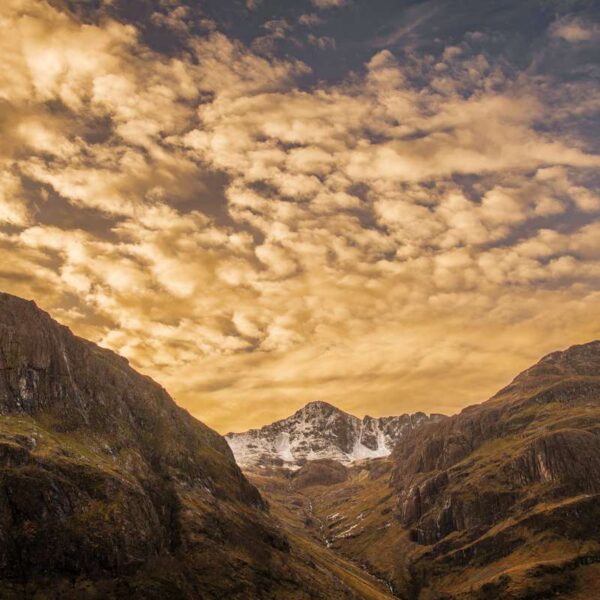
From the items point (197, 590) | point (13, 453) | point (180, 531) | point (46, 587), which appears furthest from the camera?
point (180, 531)

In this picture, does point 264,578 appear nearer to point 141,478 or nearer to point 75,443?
point 141,478

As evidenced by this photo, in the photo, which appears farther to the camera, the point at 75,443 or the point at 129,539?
the point at 75,443

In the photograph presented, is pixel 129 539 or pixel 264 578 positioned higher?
pixel 129 539

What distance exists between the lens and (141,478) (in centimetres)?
19625

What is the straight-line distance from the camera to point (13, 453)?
152 m

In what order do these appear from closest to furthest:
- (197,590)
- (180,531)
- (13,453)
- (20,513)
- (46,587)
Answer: (46,587), (20,513), (13,453), (197,590), (180,531)

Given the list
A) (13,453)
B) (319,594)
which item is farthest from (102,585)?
(319,594)

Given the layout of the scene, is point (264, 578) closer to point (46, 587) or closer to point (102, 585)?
point (102, 585)

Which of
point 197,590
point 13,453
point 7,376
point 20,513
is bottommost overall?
point 197,590

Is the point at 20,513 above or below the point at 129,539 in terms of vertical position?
above

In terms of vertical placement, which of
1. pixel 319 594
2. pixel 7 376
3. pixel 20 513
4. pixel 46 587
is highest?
pixel 7 376

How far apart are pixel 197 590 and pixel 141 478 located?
→ 49.6 m

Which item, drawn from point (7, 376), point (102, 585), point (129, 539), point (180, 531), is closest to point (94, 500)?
point (129, 539)

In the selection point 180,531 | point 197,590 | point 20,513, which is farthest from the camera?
point 180,531
